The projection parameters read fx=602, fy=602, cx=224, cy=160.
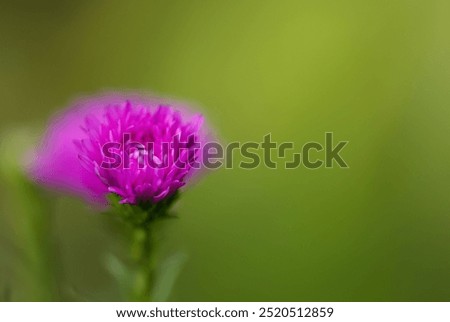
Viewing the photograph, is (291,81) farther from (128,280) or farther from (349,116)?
(128,280)

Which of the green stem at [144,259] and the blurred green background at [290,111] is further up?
the blurred green background at [290,111]

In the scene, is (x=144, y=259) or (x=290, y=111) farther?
(x=290, y=111)

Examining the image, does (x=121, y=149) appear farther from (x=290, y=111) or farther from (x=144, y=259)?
(x=290, y=111)

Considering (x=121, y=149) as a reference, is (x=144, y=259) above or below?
below

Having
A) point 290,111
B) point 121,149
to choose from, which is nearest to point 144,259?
point 121,149

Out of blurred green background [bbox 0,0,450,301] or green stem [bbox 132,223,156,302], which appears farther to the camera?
blurred green background [bbox 0,0,450,301]

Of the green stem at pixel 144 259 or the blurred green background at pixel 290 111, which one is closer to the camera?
the green stem at pixel 144 259
